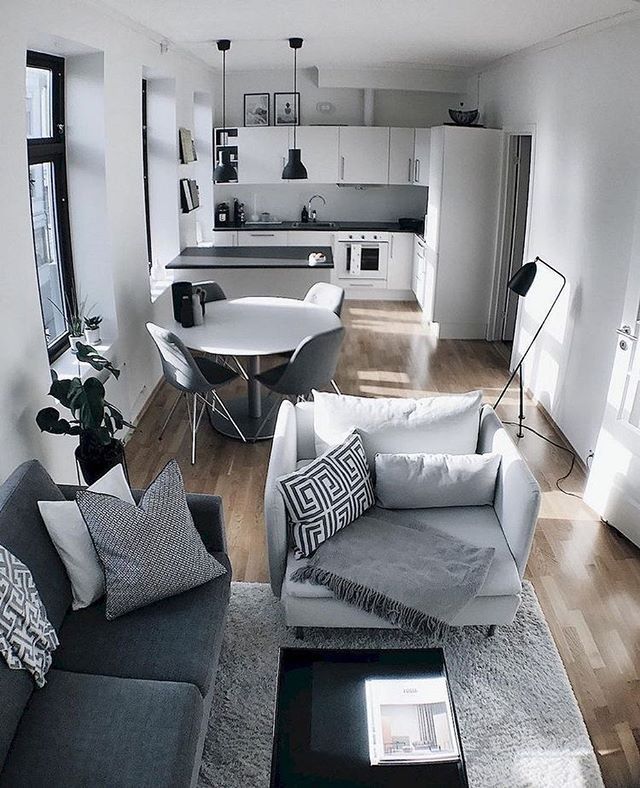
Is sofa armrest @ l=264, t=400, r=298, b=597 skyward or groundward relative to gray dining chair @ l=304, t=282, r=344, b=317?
groundward

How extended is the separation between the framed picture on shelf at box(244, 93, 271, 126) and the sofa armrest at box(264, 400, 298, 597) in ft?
21.2

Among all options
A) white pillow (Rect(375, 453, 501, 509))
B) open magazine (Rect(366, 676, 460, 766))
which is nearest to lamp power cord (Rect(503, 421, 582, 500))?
white pillow (Rect(375, 453, 501, 509))

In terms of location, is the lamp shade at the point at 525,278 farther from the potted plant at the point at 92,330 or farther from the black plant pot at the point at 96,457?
the black plant pot at the point at 96,457

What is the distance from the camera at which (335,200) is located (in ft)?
30.5

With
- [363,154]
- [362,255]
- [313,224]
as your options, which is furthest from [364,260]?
[363,154]

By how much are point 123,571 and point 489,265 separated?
5.63 m

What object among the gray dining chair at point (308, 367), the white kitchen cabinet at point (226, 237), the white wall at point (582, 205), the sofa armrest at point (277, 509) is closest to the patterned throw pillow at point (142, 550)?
the sofa armrest at point (277, 509)

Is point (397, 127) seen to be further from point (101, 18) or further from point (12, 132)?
point (12, 132)

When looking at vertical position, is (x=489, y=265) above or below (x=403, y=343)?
above

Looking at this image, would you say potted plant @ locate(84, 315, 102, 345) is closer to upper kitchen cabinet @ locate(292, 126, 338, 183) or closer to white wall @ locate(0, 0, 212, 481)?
white wall @ locate(0, 0, 212, 481)

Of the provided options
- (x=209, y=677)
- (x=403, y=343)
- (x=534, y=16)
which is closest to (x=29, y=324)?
(x=209, y=677)

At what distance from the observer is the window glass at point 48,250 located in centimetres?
422

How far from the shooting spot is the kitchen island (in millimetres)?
6297

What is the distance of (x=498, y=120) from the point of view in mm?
7133
